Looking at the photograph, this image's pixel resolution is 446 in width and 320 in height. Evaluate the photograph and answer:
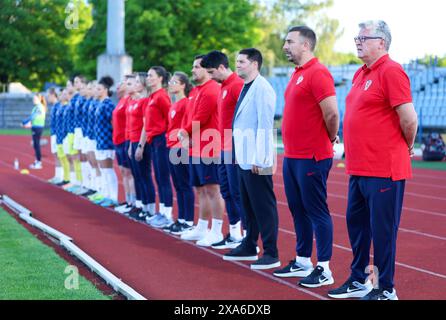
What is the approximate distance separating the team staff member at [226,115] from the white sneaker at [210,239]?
0.39 ft

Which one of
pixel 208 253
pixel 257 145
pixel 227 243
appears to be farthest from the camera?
A: pixel 227 243

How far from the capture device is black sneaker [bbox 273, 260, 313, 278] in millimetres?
7137

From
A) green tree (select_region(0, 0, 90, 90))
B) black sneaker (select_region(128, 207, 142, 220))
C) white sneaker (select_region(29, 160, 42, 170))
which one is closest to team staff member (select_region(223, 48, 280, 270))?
black sneaker (select_region(128, 207, 142, 220))

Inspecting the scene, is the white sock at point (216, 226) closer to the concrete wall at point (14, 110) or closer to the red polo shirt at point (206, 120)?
the red polo shirt at point (206, 120)

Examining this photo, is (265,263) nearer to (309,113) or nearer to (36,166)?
(309,113)

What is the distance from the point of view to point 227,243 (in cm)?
884

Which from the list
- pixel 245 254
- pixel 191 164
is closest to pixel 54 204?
pixel 191 164

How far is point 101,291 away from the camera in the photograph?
654 cm

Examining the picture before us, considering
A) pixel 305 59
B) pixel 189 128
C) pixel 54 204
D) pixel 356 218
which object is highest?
pixel 305 59

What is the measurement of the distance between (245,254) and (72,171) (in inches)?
314

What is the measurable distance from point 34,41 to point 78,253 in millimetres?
50285

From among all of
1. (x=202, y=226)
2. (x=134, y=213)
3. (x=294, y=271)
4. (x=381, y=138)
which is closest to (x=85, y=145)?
(x=134, y=213)

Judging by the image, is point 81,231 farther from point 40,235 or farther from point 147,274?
point 147,274

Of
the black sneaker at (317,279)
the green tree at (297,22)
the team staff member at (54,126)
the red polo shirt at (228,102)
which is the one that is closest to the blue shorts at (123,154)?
the red polo shirt at (228,102)
